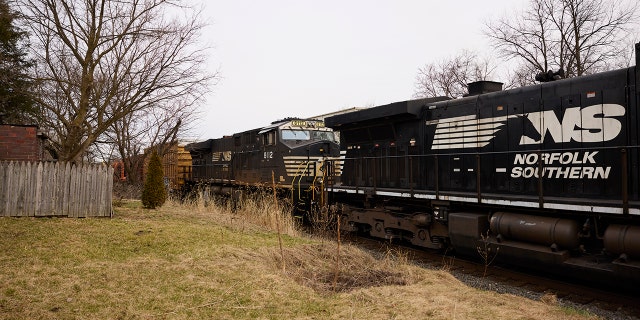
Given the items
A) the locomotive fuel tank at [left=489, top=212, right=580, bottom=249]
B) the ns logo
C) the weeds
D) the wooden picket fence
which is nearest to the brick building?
the wooden picket fence

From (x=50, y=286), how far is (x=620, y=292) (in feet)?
26.6

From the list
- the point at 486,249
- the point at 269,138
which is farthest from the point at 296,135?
the point at 486,249

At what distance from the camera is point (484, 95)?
9109 millimetres

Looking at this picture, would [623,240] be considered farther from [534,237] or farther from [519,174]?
[519,174]

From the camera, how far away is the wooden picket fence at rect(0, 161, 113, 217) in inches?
438

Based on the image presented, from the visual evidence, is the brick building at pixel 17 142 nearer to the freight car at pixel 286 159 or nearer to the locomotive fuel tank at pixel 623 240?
the freight car at pixel 286 159

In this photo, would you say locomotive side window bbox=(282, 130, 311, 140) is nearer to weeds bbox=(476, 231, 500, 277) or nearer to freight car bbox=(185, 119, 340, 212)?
freight car bbox=(185, 119, 340, 212)

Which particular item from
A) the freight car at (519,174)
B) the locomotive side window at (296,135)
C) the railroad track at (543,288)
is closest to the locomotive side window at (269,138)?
the locomotive side window at (296,135)

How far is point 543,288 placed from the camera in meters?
7.01

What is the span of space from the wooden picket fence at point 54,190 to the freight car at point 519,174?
6877 mm

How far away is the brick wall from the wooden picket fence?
2.64 metres

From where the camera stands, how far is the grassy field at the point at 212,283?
484cm

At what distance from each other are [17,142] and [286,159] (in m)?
8.47

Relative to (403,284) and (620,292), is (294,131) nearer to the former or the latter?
(403,284)
